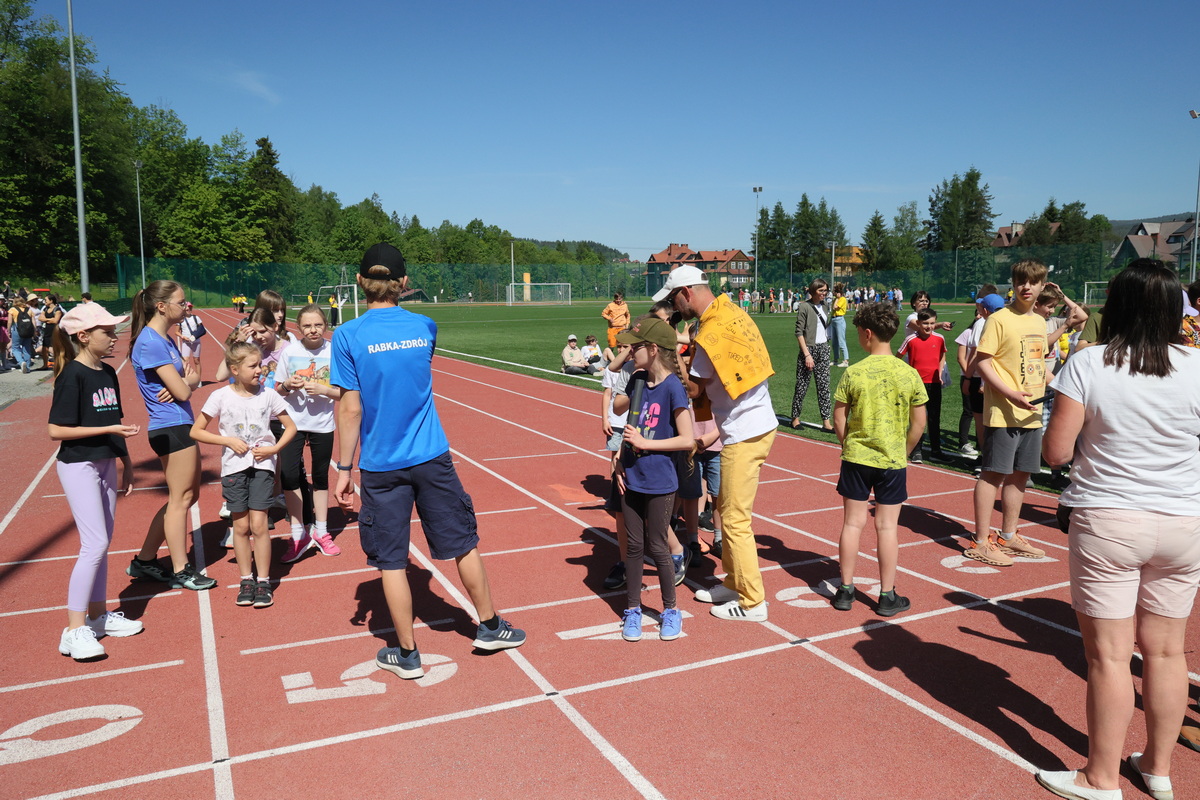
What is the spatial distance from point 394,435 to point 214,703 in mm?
1645

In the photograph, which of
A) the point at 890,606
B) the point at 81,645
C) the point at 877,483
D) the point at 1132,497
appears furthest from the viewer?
the point at 890,606

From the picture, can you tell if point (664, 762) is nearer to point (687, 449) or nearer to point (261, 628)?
point (687, 449)

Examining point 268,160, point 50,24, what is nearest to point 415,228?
point 268,160

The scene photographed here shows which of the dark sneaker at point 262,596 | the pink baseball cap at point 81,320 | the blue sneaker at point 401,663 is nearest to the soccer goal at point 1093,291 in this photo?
the dark sneaker at point 262,596

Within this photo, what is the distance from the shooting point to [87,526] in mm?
4406

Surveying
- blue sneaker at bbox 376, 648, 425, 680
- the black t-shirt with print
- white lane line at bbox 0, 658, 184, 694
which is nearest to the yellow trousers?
blue sneaker at bbox 376, 648, 425, 680

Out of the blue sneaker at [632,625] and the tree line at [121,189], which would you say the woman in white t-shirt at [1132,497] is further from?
the tree line at [121,189]

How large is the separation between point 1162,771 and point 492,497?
238 inches

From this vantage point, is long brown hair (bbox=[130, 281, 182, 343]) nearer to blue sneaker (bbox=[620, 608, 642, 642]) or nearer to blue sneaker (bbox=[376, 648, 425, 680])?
blue sneaker (bbox=[376, 648, 425, 680])

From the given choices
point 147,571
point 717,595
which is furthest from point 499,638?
point 147,571

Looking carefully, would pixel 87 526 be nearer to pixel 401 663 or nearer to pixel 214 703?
pixel 214 703

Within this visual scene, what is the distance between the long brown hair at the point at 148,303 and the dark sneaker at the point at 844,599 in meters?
4.95

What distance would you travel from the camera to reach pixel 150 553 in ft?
18.5

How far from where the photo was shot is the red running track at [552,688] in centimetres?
331
